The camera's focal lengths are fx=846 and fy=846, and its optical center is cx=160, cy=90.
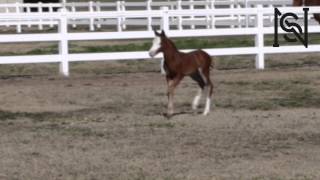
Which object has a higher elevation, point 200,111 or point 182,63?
point 182,63

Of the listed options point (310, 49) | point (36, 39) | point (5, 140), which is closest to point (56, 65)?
point (36, 39)

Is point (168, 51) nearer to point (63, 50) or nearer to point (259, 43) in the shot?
point (63, 50)

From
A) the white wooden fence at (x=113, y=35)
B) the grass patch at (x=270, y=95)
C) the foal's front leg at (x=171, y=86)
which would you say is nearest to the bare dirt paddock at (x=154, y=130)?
the grass patch at (x=270, y=95)

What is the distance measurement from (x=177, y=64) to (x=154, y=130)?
1.25 metres

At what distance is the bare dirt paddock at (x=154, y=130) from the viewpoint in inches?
325

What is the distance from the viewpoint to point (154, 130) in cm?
1071

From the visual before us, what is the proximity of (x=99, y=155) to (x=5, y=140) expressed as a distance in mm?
1608

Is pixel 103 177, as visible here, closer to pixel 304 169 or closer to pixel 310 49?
pixel 304 169

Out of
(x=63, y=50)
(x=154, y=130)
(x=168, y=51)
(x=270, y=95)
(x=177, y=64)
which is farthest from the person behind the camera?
(x=63, y=50)

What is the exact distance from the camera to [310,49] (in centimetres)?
1992

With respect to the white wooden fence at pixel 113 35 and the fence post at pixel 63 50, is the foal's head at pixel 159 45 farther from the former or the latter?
the fence post at pixel 63 50

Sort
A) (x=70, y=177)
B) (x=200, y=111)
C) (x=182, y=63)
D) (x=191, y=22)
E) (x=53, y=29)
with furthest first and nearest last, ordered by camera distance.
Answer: (x=53, y=29) → (x=191, y=22) → (x=200, y=111) → (x=182, y=63) → (x=70, y=177)

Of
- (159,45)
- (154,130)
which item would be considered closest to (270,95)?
(159,45)

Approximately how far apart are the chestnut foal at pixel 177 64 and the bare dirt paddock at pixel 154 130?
0.43 m
